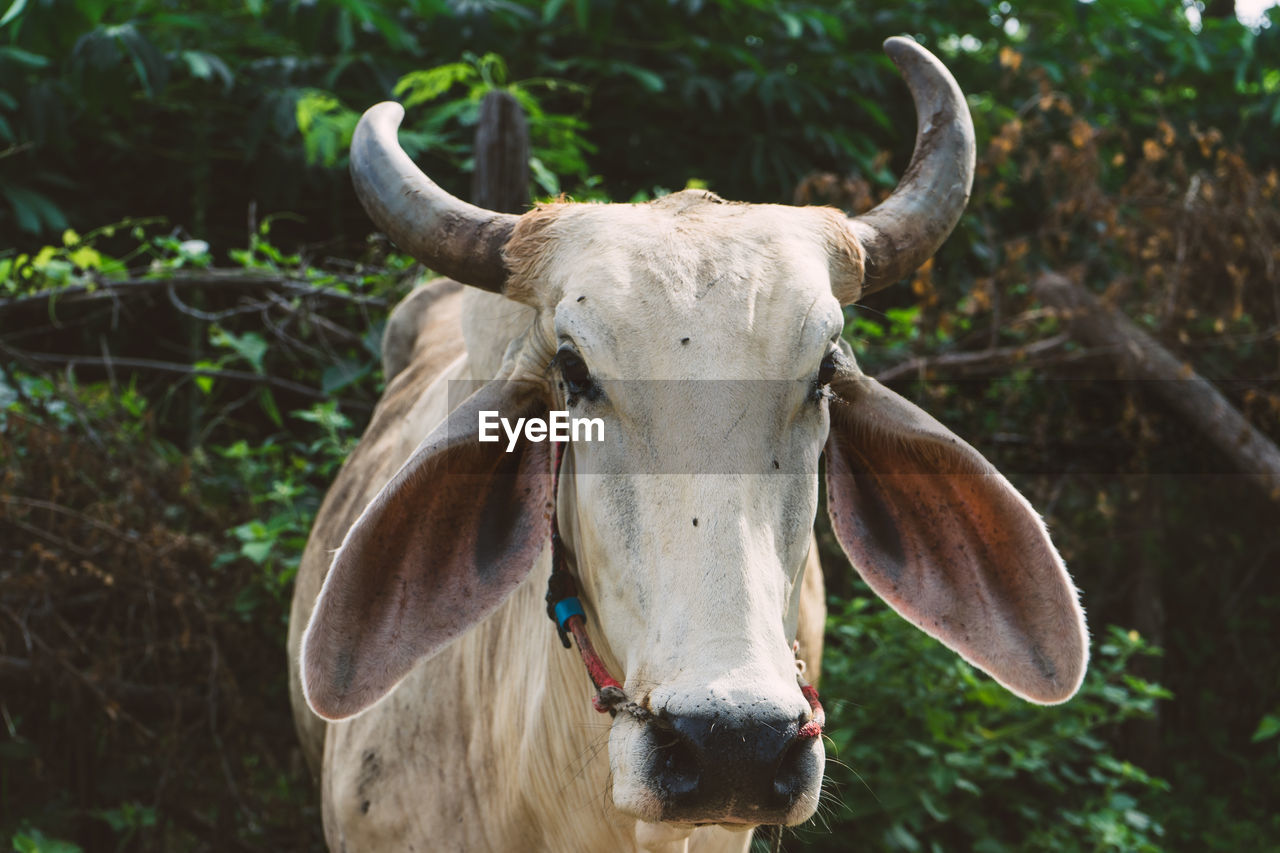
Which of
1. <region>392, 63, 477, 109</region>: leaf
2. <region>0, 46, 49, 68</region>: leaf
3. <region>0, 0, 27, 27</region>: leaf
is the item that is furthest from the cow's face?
<region>0, 46, 49, 68</region>: leaf

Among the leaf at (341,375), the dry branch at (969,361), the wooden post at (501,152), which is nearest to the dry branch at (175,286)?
the leaf at (341,375)

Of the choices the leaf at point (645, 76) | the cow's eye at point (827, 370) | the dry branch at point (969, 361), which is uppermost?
the cow's eye at point (827, 370)

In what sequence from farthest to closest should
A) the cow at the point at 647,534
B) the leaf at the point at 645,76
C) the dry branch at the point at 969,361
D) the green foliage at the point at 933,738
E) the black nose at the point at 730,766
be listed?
the leaf at the point at 645,76 < the dry branch at the point at 969,361 < the green foliage at the point at 933,738 < the cow at the point at 647,534 < the black nose at the point at 730,766

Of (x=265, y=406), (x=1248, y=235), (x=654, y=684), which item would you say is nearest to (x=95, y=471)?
(x=265, y=406)

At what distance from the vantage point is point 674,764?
1.80 m

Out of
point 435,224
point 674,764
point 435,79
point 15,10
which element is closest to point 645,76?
point 435,79

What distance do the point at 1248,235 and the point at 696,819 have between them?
5.28 m

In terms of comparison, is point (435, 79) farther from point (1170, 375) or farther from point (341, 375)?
point (1170, 375)

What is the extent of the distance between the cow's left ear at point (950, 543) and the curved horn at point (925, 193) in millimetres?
261

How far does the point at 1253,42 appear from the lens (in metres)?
6.75

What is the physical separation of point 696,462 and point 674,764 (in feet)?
1.59

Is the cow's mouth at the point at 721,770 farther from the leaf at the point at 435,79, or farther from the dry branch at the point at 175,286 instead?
the leaf at the point at 435,79

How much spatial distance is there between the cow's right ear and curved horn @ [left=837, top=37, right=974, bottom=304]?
75 centimetres

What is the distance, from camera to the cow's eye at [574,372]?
2.13 metres
